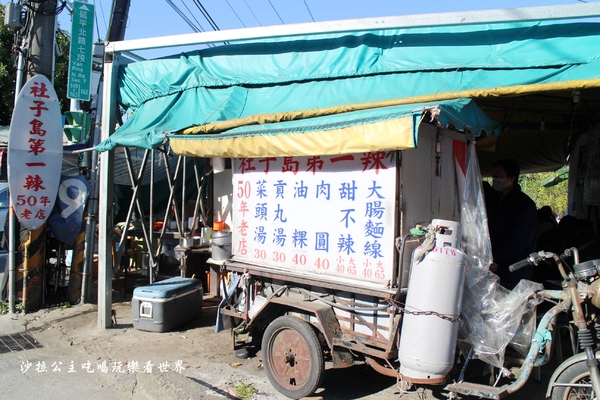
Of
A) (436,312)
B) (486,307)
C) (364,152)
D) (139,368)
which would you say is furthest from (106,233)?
(486,307)

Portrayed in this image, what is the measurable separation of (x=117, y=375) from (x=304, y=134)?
3365 mm

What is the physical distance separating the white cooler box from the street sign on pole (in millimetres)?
4877

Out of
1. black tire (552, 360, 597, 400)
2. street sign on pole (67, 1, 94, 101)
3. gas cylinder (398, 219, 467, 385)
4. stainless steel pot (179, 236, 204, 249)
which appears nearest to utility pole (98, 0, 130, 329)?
stainless steel pot (179, 236, 204, 249)

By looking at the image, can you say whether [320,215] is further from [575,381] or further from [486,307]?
[575,381]

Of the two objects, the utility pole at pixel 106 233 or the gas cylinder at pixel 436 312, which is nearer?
the gas cylinder at pixel 436 312

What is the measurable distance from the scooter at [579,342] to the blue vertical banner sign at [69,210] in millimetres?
6535

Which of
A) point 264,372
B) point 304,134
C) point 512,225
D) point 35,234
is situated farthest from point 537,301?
point 35,234

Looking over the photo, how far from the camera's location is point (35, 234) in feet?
25.0

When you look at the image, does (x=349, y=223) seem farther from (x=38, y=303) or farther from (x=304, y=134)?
(x=38, y=303)

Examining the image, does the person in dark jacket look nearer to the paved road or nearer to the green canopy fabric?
the green canopy fabric

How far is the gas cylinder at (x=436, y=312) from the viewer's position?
11.7ft

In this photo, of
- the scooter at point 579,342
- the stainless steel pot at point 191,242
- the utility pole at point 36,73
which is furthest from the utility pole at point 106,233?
the scooter at point 579,342

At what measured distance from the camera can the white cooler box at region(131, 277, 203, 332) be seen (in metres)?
6.35

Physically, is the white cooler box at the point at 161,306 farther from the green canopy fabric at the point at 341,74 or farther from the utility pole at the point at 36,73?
the utility pole at the point at 36,73
